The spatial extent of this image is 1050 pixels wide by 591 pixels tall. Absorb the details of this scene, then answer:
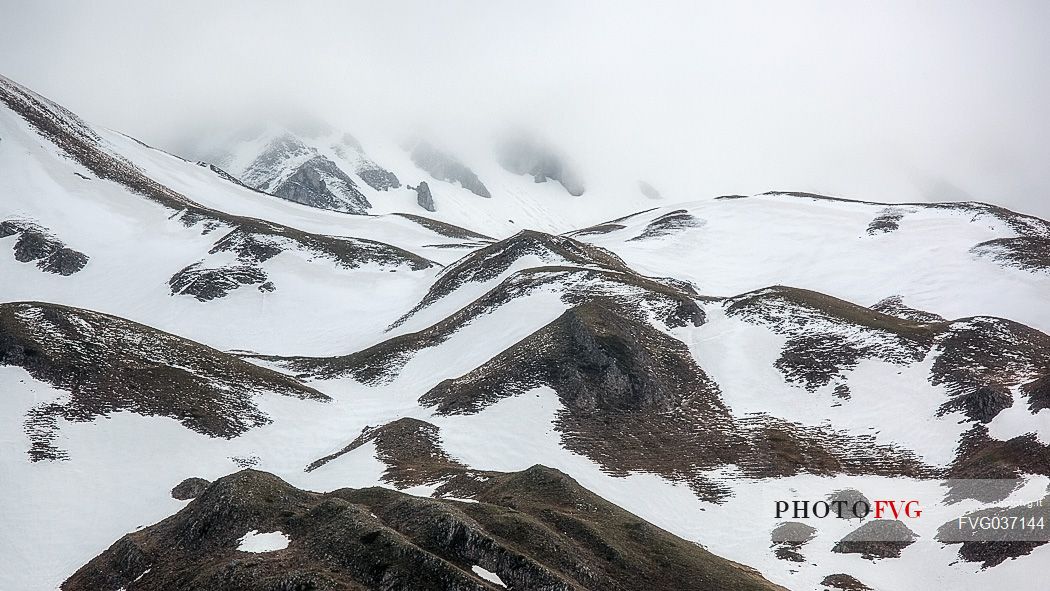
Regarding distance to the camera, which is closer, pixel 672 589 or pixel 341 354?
pixel 672 589

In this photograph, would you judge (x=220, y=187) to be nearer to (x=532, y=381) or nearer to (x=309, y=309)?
(x=309, y=309)

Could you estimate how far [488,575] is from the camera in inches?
949

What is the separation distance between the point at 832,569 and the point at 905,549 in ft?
15.4

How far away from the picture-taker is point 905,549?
3406 cm

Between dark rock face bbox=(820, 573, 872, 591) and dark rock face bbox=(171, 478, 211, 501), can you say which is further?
dark rock face bbox=(171, 478, 211, 501)

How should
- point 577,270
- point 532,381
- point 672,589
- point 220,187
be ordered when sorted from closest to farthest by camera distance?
point 672,589
point 532,381
point 577,270
point 220,187

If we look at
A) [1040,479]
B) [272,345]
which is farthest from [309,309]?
[1040,479]

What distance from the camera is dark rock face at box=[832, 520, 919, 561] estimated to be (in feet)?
112

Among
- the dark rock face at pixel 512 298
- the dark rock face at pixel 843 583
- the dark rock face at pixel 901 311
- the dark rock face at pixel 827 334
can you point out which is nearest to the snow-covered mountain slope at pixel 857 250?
the dark rock face at pixel 901 311

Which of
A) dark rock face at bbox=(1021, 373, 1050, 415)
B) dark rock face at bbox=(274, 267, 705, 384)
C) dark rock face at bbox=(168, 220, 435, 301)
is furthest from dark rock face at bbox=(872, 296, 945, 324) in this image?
dark rock face at bbox=(168, 220, 435, 301)

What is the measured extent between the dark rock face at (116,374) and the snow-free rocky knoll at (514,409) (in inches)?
10.0

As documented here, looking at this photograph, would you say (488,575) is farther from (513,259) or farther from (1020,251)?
(1020,251)

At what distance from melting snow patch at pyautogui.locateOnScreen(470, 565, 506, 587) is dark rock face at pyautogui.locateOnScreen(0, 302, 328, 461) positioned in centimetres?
3360

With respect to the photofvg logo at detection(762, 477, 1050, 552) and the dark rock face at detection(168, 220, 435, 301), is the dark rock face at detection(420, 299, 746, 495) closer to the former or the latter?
the photofvg logo at detection(762, 477, 1050, 552)
